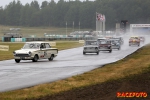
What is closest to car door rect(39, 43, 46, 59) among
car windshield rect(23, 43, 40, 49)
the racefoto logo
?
car windshield rect(23, 43, 40, 49)

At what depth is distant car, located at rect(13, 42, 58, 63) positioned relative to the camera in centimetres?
3008

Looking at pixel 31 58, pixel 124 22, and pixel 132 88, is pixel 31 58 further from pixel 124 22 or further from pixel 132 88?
pixel 124 22

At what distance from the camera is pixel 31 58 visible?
99.0ft

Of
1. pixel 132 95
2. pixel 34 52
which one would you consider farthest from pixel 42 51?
pixel 132 95

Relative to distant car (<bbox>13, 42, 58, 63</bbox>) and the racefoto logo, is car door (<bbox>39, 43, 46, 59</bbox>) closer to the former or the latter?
distant car (<bbox>13, 42, 58, 63</bbox>)

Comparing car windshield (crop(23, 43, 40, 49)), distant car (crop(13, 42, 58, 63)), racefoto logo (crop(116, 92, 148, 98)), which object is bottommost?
distant car (crop(13, 42, 58, 63))

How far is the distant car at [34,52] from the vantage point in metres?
30.1

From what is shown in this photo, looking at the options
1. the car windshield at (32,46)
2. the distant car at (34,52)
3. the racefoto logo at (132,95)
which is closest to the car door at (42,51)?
the distant car at (34,52)

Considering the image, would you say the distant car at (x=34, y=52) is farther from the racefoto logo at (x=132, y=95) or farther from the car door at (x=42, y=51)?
the racefoto logo at (x=132, y=95)

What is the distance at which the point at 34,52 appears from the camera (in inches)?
1196

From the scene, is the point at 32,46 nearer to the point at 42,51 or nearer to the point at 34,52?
the point at 42,51

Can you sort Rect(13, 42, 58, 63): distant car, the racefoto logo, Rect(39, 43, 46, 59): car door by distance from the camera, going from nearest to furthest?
the racefoto logo → Rect(13, 42, 58, 63): distant car → Rect(39, 43, 46, 59): car door

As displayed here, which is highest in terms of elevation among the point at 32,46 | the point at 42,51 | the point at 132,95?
the point at 132,95

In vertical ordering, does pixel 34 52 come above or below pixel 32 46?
below
